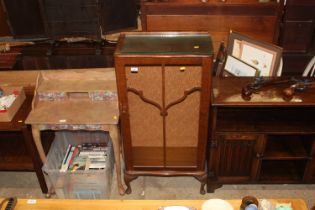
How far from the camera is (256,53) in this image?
87.1 inches

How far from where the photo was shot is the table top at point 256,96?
77.0 inches

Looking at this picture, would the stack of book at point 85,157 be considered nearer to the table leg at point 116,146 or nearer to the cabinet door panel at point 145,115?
the table leg at point 116,146

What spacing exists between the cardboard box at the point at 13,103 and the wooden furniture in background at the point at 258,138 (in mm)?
1319

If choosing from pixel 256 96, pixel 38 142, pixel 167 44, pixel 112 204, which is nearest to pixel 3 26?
pixel 38 142

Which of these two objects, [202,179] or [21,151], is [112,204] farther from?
[21,151]

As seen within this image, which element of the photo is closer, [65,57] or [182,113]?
[182,113]

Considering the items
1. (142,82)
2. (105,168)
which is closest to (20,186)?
(105,168)

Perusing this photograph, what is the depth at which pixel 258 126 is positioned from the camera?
7.11 ft

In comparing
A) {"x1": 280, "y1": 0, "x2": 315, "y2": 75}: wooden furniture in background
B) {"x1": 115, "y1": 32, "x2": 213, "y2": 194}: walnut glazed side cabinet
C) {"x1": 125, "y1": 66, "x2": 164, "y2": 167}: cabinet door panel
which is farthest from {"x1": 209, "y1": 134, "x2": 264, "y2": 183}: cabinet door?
{"x1": 280, "y1": 0, "x2": 315, "y2": 75}: wooden furniture in background

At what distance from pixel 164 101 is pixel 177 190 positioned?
81 centimetres

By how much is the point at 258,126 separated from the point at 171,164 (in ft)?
2.08

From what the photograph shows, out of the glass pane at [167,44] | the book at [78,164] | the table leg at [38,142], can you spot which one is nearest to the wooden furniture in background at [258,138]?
the glass pane at [167,44]

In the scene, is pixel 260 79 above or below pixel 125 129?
above

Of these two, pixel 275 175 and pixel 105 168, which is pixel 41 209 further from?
pixel 275 175
